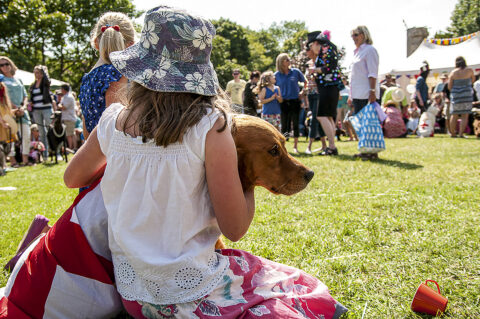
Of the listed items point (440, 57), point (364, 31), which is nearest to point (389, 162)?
point (364, 31)

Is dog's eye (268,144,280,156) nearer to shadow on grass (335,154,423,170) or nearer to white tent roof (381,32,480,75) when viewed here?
shadow on grass (335,154,423,170)

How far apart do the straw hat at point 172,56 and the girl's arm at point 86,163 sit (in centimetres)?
39

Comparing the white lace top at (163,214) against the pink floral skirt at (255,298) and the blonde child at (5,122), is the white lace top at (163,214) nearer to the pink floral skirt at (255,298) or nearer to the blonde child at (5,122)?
the pink floral skirt at (255,298)

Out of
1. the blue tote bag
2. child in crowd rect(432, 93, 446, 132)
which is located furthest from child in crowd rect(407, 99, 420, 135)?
the blue tote bag

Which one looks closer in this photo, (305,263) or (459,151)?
(305,263)

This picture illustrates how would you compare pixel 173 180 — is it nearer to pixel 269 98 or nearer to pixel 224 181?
pixel 224 181

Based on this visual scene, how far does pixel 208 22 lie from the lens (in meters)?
1.48

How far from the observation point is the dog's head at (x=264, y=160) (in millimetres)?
1612

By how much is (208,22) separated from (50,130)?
32.1 feet

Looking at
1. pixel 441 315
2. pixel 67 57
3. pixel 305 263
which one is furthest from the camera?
pixel 67 57

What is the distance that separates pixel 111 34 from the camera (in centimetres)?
251

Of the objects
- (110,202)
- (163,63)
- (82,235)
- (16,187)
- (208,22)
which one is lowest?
(16,187)

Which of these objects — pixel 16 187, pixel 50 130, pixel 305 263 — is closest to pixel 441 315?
pixel 305 263

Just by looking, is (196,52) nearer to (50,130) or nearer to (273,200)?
(273,200)
